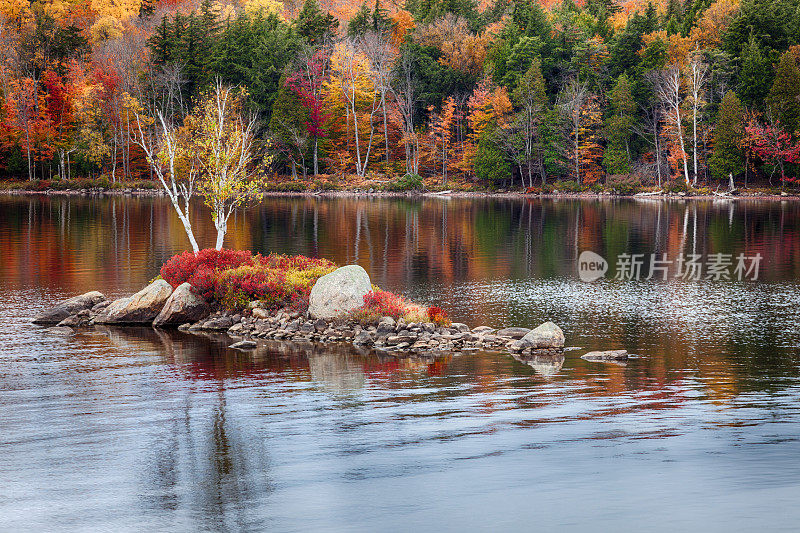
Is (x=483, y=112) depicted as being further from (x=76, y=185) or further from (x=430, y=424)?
(x=430, y=424)

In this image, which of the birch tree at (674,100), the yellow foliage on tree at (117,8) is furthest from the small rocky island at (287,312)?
the yellow foliage on tree at (117,8)

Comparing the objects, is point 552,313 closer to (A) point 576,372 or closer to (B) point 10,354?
(A) point 576,372

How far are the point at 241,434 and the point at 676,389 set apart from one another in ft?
34.6

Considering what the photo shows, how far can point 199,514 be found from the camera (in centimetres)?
1190

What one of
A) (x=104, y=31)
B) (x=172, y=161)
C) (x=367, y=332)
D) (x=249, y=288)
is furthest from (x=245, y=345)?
(x=104, y=31)

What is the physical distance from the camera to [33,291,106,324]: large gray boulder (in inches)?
1124

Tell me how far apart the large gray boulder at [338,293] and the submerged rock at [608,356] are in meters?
7.96

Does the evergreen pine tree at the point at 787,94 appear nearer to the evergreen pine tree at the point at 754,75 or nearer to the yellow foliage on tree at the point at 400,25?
the evergreen pine tree at the point at 754,75

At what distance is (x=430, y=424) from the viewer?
634 inches

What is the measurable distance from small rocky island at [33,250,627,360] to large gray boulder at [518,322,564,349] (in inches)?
1.2

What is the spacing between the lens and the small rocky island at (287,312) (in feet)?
81.9

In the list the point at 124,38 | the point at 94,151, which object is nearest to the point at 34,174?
the point at 94,151

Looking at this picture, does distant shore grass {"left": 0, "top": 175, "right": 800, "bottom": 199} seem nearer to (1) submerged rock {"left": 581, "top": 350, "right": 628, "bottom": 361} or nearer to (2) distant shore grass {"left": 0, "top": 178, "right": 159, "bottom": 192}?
(2) distant shore grass {"left": 0, "top": 178, "right": 159, "bottom": 192}

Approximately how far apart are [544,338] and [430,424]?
871 cm
